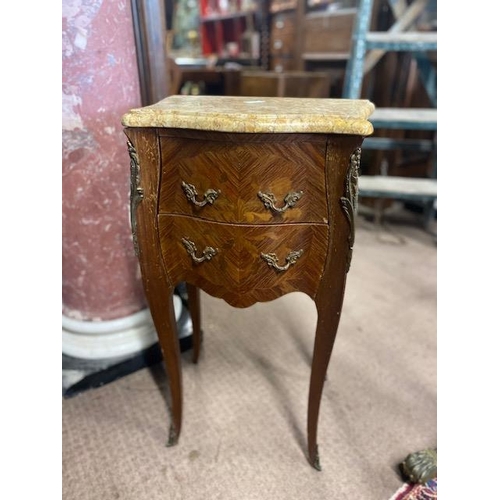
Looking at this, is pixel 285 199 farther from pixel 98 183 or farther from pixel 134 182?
pixel 98 183

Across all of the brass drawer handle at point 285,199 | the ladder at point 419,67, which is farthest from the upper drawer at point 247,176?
the ladder at point 419,67

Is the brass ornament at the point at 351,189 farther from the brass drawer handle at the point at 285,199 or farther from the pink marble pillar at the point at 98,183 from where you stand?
the pink marble pillar at the point at 98,183

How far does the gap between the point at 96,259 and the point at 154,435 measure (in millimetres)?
533

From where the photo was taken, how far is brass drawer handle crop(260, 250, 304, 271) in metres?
0.85

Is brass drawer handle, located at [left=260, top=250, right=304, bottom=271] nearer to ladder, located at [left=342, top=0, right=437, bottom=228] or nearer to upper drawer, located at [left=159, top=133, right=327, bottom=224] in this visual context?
upper drawer, located at [left=159, top=133, right=327, bottom=224]

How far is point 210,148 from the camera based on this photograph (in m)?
0.78

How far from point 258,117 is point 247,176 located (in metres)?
0.11

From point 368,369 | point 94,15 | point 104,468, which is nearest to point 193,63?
point 94,15

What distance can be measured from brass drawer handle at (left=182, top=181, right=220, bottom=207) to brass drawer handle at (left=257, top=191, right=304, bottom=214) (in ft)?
0.29

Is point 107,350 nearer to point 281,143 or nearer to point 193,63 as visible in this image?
point 281,143

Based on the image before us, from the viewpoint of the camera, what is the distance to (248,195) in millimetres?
800

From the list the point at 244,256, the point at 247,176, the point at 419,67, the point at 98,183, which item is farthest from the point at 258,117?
the point at 419,67

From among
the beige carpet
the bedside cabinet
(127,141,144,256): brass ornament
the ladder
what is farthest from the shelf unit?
(127,141,144,256): brass ornament

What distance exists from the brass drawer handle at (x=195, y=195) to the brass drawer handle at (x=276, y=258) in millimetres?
147
